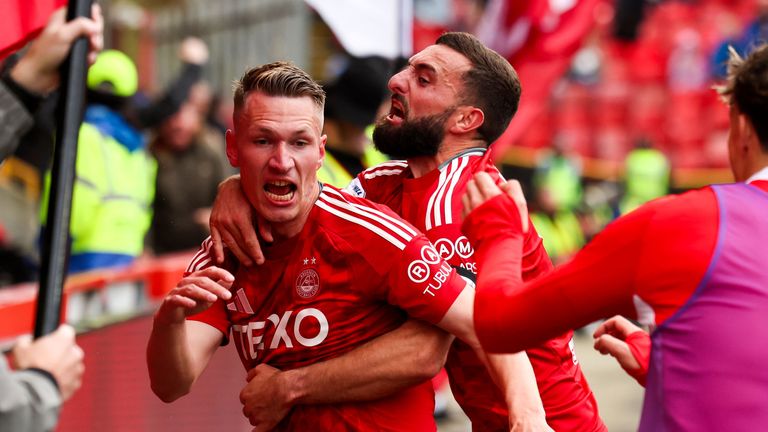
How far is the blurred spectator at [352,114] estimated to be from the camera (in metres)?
7.67

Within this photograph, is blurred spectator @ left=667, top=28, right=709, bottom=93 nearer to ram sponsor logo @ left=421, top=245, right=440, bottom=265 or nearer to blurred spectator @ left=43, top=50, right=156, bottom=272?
blurred spectator @ left=43, top=50, right=156, bottom=272

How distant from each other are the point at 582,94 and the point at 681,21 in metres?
4.02

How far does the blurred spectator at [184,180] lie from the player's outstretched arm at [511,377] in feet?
20.9

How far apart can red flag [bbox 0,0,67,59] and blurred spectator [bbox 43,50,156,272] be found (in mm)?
3951

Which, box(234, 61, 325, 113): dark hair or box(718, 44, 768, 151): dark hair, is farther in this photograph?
box(234, 61, 325, 113): dark hair

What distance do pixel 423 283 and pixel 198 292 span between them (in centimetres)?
A: 65

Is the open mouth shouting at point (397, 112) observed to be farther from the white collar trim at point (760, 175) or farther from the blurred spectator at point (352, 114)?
the blurred spectator at point (352, 114)

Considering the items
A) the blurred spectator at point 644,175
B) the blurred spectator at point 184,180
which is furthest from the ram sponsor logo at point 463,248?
the blurred spectator at point 644,175

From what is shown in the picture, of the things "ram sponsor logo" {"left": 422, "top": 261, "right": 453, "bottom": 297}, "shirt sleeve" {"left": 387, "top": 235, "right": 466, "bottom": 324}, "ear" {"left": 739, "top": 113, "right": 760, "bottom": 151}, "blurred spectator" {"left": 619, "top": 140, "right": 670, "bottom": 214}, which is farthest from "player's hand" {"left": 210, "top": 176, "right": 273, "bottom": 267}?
"blurred spectator" {"left": 619, "top": 140, "right": 670, "bottom": 214}

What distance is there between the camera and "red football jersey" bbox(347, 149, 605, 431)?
3.75m

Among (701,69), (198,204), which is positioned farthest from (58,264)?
(701,69)

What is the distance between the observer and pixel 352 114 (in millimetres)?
7715

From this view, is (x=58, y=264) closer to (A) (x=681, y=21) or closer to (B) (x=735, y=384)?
(B) (x=735, y=384)

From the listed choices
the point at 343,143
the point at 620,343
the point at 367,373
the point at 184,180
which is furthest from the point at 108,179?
the point at 620,343
